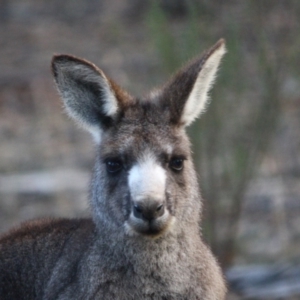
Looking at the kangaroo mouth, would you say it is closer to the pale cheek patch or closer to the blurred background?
the pale cheek patch

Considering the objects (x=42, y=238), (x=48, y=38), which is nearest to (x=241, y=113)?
(x=42, y=238)

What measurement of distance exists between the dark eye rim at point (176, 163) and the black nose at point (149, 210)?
1.61ft

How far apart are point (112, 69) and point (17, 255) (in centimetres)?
867

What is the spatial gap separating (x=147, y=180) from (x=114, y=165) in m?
0.43

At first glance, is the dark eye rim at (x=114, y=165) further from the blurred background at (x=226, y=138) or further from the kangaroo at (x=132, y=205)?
the blurred background at (x=226, y=138)

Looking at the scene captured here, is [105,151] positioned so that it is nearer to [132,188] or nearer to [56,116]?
[132,188]

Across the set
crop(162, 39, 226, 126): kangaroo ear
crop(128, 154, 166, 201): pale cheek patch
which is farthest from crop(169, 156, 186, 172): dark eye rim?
crop(162, 39, 226, 126): kangaroo ear

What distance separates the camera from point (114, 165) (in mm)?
6672

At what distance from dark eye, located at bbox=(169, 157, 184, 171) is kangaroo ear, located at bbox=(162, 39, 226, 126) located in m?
0.30

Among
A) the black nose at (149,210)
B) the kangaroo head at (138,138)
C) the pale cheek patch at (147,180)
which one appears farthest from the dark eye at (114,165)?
the black nose at (149,210)

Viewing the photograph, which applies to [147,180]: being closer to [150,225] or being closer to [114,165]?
[150,225]

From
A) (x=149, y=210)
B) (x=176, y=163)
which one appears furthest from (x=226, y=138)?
(x=149, y=210)

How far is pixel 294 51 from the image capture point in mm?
10273

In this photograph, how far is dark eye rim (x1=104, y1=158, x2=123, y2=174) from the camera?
664cm
